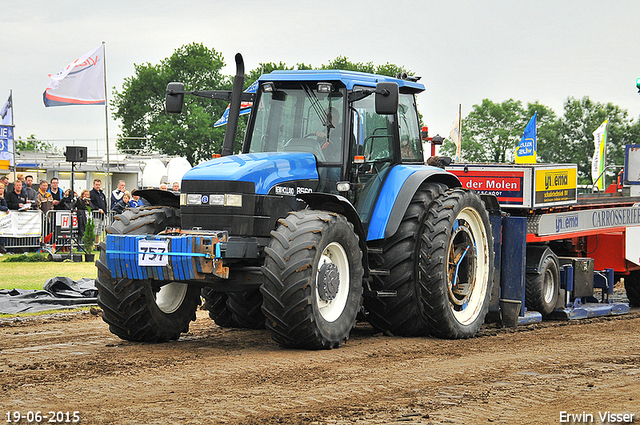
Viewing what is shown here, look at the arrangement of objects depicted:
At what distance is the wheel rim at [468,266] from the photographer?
29.9 feet

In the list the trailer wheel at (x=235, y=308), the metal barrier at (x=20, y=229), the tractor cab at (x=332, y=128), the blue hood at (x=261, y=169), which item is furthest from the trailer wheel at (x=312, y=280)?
the metal barrier at (x=20, y=229)

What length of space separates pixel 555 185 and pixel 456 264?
299 cm

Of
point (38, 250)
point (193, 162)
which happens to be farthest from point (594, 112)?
point (38, 250)

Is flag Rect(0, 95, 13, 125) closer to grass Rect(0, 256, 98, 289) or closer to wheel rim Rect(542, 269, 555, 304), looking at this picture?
grass Rect(0, 256, 98, 289)

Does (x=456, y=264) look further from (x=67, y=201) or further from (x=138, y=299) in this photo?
(x=67, y=201)

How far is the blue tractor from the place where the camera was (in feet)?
23.5

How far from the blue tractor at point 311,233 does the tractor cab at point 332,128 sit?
0.01 m

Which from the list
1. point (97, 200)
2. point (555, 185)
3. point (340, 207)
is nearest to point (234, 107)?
point (340, 207)

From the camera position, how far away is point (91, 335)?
29.2 feet

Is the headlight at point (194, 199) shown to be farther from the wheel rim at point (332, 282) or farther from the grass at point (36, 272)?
the grass at point (36, 272)

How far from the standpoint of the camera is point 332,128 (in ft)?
27.1

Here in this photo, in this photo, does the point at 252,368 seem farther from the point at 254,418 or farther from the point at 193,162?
the point at 193,162

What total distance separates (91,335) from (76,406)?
3794 millimetres

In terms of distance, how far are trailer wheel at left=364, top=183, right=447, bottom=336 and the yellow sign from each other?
2.89 meters
